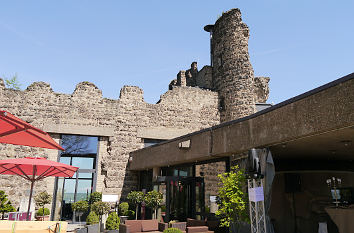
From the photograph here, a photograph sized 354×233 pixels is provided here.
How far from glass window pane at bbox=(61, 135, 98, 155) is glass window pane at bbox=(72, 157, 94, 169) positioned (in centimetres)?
33

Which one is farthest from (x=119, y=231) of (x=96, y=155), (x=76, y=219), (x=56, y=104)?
(x=56, y=104)

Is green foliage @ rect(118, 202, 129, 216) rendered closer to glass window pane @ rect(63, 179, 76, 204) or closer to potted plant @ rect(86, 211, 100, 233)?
potted plant @ rect(86, 211, 100, 233)

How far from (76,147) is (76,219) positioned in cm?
365

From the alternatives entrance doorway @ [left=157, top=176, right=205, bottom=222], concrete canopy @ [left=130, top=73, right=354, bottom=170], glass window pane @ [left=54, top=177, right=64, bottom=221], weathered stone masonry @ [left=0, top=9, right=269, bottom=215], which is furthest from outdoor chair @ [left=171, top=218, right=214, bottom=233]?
glass window pane @ [left=54, top=177, right=64, bottom=221]

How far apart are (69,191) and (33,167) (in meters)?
6.13

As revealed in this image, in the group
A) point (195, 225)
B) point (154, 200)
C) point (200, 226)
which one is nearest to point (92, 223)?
point (154, 200)

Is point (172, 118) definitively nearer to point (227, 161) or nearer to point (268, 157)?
point (227, 161)

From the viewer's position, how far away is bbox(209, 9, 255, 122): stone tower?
17359 millimetres

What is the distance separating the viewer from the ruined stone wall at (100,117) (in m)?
14.4

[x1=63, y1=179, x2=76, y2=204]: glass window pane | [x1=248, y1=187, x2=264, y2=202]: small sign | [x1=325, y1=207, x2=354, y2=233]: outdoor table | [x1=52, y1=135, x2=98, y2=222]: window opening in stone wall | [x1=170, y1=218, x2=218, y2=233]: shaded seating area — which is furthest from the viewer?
[x1=63, y1=179, x2=76, y2=204]: glass window pane

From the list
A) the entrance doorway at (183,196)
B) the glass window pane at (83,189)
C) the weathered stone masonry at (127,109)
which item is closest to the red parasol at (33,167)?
the entrance doorway at (183,196)

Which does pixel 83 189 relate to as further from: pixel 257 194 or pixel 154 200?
pixel 257 194

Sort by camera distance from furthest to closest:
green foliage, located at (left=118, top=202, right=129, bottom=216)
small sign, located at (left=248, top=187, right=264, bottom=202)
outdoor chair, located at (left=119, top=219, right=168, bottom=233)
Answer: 1. green foliage, located at (left=118, top=202, right=129, bottom=216)
2. outdoor chair, located at (left=119, top=219, right=168, bottom=233)
3. small sign, located at (left=248, top=187, right=264, bottom=202)

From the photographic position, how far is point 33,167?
8.78m
